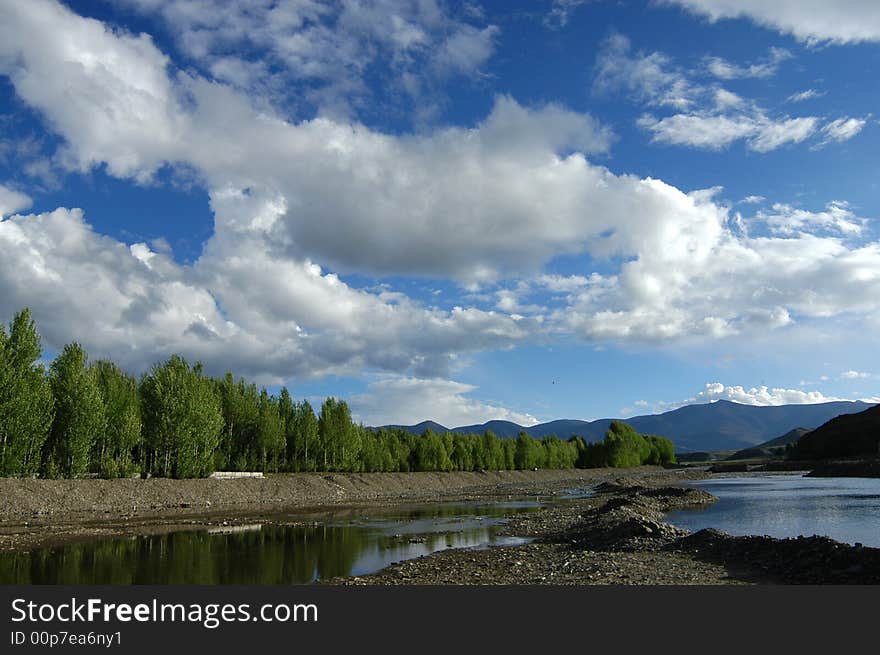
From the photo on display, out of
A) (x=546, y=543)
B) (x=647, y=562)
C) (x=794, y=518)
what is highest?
(x=647, y=562)

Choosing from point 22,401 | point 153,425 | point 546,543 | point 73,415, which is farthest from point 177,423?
point 546,543

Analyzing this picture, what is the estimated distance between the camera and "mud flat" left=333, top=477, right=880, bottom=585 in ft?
72.4

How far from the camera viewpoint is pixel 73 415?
67125 mm

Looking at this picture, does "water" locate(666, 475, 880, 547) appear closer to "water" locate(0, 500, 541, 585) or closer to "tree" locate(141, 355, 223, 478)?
"water" locate(0, 500, 541, 585)

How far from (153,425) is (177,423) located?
3486mm

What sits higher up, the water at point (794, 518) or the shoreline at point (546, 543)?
the shoreline at point (546, 543)

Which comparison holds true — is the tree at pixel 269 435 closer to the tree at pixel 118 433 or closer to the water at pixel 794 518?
the tree at pixel 118 433

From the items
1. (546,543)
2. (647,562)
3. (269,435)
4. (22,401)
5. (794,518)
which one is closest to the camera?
(647,562)

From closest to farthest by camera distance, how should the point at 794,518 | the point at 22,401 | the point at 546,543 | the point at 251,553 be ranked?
the point at 251,553 < the point at 546,543 < the point at 794,518 < the point at 22,401

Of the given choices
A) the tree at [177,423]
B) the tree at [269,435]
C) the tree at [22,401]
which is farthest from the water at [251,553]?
the tree at [269,435]

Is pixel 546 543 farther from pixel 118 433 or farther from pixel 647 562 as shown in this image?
pixel 118 433

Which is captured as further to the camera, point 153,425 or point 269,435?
point 269,435

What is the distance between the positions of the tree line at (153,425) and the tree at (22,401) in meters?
0.10

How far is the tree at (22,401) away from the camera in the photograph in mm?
58750
